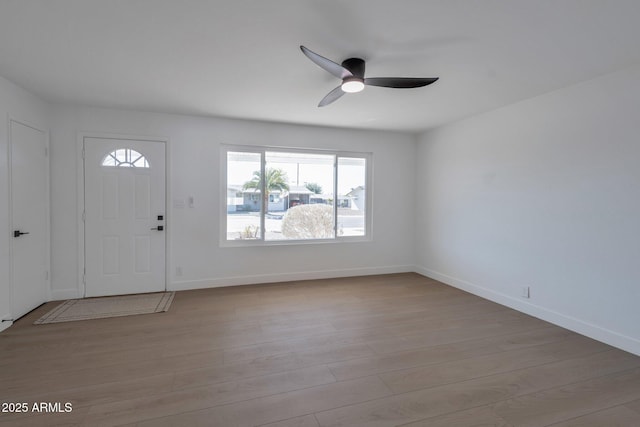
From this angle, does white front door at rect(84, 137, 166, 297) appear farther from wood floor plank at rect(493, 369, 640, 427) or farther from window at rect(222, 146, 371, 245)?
wood floor plank at rect(493, 369, 640, 427)

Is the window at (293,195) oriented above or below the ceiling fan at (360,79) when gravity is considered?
below

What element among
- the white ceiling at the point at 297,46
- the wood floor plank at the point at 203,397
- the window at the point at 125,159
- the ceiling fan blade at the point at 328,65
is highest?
the white ceiling at the point at 297,46

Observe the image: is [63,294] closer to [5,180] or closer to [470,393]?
[5,180]

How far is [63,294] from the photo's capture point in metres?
3.93

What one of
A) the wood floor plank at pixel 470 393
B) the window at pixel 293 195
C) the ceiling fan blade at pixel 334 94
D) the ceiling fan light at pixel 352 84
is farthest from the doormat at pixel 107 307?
the ceiling fan light at pixel 352 84

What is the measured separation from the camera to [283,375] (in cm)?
231

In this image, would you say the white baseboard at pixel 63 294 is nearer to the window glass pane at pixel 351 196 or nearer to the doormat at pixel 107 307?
the doormat at pixel 107 307

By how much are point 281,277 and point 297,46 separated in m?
3.44

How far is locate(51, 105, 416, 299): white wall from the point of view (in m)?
3.92

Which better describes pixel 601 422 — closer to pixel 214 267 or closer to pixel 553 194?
pixel 553 194

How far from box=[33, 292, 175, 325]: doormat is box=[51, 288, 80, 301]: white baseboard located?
0.09 meters

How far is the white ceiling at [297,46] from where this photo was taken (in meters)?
1.92

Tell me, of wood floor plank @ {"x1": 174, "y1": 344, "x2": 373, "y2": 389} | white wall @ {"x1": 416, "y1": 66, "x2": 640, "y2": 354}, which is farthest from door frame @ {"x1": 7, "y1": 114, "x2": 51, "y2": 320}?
white wall @ {"x1": 416, "y1": 66, "x2": 640, "y2": 354}

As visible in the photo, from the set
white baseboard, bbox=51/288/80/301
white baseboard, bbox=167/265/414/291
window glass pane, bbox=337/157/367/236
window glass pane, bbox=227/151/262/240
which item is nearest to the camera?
white baseboard, bbox=51/288/80/301
